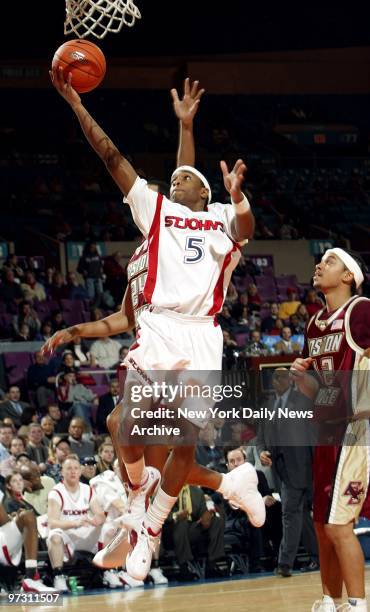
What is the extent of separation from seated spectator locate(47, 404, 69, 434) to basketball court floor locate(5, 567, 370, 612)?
3068mm

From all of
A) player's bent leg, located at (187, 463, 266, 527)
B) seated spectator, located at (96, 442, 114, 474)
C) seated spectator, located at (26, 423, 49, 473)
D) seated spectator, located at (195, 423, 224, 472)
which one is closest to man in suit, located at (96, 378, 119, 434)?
seated spectator, located at (26, 423, 49, 473)

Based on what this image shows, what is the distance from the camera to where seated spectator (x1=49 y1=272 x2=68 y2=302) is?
56.9ft

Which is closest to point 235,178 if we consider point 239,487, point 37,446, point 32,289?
point 239,487

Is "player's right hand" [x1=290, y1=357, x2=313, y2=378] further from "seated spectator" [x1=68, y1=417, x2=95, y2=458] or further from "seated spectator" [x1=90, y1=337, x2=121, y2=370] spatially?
"seated spectator" [x1=90, y1=337, x2=121, y2=370]

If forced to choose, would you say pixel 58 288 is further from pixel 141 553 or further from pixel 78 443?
pixel 141 553

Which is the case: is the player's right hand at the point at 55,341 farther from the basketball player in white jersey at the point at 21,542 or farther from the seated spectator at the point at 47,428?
the seated spectator at the point at 47,428

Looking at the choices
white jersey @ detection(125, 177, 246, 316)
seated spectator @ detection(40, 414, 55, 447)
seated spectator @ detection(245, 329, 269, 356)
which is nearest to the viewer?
white jersey @ detection(125, 177, 246, 316)

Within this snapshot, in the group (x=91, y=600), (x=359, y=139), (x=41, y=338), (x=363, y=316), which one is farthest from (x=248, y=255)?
(x=363, y=316)

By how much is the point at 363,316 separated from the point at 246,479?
51.3 inches

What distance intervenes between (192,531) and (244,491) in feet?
15.8

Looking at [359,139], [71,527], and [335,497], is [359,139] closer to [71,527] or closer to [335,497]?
[71,527]

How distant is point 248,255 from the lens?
Result: 69.2 ft

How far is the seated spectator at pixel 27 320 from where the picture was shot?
15.6 meters

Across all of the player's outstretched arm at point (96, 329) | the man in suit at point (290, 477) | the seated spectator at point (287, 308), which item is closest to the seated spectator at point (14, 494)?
the man in suit at point (290, 477)
